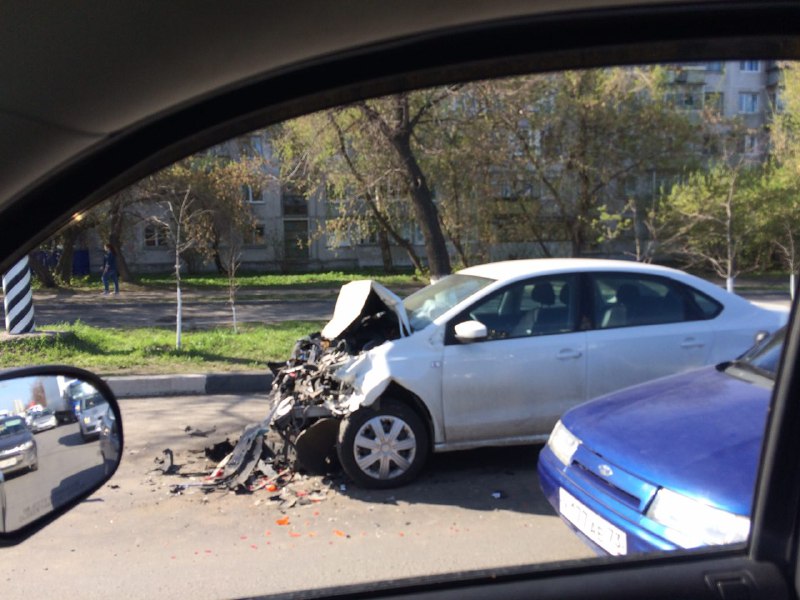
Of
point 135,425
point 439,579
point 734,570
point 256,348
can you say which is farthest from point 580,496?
point 256,348

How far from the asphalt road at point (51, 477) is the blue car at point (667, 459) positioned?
1973mm

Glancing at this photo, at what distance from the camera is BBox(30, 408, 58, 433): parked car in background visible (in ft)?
4.51

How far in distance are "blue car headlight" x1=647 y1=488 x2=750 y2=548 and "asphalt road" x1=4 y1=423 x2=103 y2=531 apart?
6.46ft

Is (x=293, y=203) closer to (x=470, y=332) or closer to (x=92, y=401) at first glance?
(x=470, y=332)

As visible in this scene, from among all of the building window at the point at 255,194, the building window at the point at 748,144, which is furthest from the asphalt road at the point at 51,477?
the building window at the point at 748,144

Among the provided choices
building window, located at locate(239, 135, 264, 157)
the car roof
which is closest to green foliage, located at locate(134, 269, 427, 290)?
the car roof

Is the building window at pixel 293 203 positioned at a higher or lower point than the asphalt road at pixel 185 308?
higher

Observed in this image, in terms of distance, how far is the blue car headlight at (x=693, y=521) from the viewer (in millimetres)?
2385

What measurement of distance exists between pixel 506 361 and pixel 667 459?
2.21 m

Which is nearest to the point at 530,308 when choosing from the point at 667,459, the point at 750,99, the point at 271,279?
the point at 750,99

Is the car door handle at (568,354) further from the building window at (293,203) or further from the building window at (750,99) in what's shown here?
the building window at (293,203)

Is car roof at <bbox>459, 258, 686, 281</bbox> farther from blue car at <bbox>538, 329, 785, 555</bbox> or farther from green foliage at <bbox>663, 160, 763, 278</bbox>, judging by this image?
blue car at <bbox>538, 329, 785, 555</bbox>

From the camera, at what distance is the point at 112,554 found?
3.92 metres

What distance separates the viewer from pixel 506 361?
505 cm
